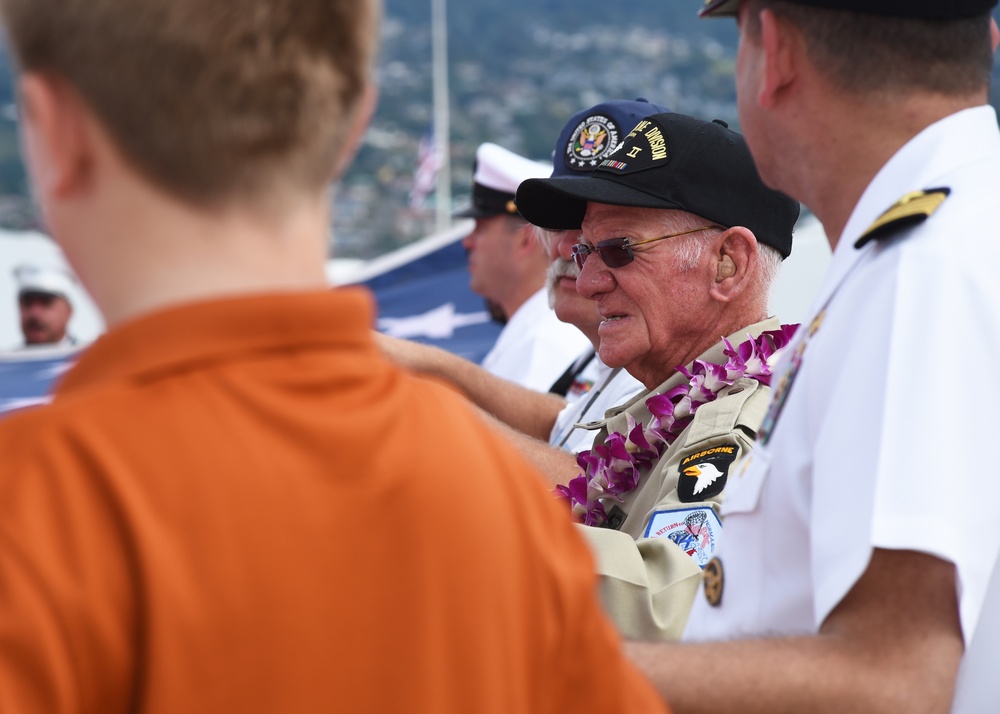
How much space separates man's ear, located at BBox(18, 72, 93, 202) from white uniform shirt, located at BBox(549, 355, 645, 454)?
8.54 ft

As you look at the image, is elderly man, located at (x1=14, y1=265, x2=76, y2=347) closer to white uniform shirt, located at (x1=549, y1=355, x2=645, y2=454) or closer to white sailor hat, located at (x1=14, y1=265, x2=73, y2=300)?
white sailor hat, located at (x1=14, y1=265, x2=73, y2=300)

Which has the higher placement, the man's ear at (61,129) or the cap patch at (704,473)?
the man's ear at (61,129)

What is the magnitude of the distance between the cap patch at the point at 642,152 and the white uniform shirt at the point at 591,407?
624 millimetres

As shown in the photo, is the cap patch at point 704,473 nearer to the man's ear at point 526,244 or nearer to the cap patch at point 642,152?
the cap patch at point 642,152

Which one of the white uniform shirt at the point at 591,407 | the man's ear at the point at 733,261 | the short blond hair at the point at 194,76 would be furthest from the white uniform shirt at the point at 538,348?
the short blond hair at the point at 194,76

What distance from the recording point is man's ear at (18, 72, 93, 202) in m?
1.02

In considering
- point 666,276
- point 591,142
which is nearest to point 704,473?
point 666,276

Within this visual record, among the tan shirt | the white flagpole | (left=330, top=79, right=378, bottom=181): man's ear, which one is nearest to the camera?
(left=330, top=79, right=378, bottom=181): man's ear

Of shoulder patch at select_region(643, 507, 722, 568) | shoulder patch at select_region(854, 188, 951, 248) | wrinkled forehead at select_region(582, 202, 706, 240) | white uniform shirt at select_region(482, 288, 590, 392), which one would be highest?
shoulder patch at select_region(854, 188, 951, 248)

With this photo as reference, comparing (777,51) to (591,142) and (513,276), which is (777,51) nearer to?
(591,142)

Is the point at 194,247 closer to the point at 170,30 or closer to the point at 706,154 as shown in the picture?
the point at 170,30

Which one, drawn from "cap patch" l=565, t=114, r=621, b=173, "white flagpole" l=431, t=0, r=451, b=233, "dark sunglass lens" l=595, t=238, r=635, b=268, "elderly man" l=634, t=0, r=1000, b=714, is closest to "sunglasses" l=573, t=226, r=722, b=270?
"dark sunglass lens" l=595, t=238, r=635, b=268

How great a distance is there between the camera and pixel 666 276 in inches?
128

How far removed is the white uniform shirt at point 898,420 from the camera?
1.48 m
